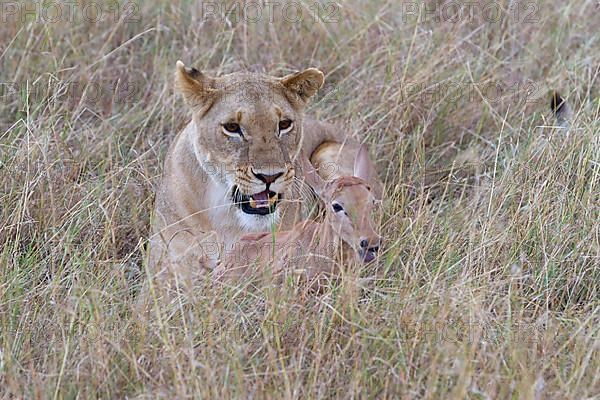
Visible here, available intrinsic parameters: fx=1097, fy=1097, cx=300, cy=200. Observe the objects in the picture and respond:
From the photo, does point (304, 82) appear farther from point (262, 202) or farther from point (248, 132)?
point (262, 202)

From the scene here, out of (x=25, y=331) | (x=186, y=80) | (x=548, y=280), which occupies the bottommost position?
(x=25, y=331)

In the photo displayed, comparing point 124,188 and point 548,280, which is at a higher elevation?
point 548,280

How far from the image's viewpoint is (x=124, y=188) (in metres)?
4.62

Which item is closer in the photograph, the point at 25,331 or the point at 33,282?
the point at 25,331

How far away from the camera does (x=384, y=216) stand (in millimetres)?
4367

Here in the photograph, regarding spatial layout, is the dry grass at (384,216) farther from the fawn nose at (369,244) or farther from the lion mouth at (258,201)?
the lion mouth at (258,201)

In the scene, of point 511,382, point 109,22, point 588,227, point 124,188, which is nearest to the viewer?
point 511,382

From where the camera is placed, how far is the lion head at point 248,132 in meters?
3.84

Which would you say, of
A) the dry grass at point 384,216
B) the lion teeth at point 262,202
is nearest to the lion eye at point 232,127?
the lion teeth at point 262,202

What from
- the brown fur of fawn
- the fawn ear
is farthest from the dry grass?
the fawn ear

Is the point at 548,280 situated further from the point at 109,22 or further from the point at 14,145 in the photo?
the point at 109,22

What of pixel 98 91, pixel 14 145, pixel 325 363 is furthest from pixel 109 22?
pixel 325 363

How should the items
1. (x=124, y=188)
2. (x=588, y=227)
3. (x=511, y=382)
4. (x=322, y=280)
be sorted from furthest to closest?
(x=124, y=188) → (x=588, y=227) → (x=322, y=280) → (x=511, y=382)

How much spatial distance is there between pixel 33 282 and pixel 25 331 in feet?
1.39
